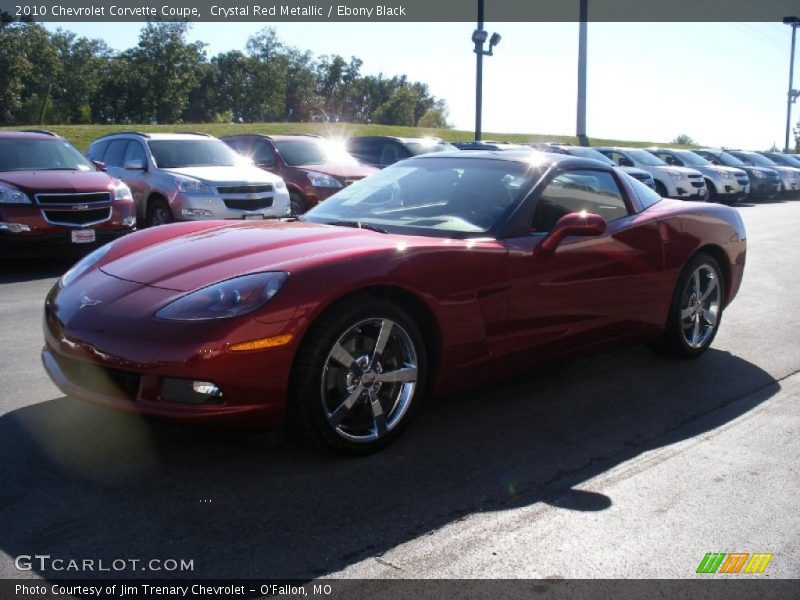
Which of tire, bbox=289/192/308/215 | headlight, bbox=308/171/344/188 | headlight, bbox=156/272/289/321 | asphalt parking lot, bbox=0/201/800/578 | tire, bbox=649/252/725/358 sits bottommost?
asphalt parking lot, bbox=0/201/800/578

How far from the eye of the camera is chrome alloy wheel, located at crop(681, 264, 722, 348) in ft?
19.1

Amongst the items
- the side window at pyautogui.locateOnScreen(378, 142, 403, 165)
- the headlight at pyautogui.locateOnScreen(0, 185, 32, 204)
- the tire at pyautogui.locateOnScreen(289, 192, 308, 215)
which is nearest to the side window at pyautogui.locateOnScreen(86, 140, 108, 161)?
the tire at pyautogui.locateOnScreen(289, 192, 308, 215)

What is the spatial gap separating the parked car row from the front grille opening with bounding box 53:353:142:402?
321cm

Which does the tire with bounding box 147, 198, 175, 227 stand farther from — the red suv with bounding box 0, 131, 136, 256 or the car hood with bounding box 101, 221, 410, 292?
the car hood with bounding box 101, 221, 410, 292

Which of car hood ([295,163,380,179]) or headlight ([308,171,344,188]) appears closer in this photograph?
headlight ([308,171,344,188])

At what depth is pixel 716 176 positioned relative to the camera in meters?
23.4

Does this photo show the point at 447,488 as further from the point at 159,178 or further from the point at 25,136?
the point at 159,178

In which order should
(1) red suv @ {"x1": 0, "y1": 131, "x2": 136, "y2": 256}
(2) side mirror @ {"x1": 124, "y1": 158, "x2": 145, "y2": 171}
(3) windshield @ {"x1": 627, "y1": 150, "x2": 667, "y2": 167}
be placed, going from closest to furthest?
(1) red suv @ {"x1": 0, "y1": 131, "x2": 136, "y2": 256} < (2) side mirror @ {"x1": 124, "y1": 158, "x2": 145, "y2": 171} < (3) windshield @ {"x1": 627, "y1": 150, "x2": 667, "y2": 167}

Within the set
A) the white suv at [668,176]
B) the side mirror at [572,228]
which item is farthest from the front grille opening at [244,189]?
the white suv at [668,176]

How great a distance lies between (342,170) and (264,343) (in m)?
11.3

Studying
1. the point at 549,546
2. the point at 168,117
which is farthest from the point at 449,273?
the point at 168,117

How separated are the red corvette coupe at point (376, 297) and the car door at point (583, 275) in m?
0.01

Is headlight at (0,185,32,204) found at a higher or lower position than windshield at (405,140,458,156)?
lower

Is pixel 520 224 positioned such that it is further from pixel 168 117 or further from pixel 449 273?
pixel 168 117
